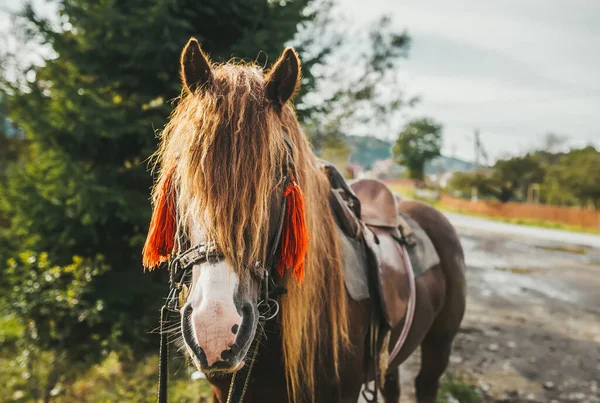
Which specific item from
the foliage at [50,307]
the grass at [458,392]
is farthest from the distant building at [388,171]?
the foliage at [50,307]

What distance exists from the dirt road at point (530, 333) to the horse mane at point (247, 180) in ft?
9.02

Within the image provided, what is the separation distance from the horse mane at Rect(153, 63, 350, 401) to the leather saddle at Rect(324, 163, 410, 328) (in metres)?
0.33

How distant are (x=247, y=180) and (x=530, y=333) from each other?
5.83 meters

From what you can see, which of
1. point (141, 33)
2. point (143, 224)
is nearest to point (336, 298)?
point (143, 224)

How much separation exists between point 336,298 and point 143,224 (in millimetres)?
2936

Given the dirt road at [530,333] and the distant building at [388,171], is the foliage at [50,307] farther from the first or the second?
the distant building at [388,171]

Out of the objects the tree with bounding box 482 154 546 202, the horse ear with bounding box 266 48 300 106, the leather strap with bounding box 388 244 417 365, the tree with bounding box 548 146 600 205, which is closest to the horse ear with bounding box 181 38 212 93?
the horse ear with bounding box 266 48 300 106

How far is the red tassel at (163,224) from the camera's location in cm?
147

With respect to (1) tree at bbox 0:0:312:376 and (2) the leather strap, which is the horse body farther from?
(1) tree at bbox 0:0:312:376

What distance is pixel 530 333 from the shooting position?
18.2 feet

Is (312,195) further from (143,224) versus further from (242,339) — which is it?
(143,224)

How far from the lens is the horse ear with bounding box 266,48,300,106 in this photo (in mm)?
1395

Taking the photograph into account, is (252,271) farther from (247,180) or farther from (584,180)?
(584,180)

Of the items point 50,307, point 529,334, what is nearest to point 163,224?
point 50,307
